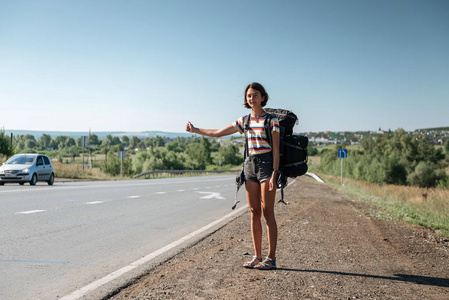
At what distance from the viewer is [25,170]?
794 inches

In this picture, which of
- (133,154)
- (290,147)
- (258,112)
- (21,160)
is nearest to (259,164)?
(290,147)

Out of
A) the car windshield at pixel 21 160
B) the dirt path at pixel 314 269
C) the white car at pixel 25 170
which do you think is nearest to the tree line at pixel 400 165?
the white car at pixel 25 170

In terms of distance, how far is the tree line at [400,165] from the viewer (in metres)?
86.2

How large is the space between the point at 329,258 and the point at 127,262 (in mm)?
2840

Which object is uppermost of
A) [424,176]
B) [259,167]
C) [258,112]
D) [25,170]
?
[258,112]

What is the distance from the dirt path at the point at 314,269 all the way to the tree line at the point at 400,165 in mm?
75698

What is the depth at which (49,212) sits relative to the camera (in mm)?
10070

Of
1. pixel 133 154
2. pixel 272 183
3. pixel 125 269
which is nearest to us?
pixel 272 183

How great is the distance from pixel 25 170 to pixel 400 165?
84176mm

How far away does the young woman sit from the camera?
466 centimetres

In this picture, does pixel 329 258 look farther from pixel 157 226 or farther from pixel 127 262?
pixel 157 226

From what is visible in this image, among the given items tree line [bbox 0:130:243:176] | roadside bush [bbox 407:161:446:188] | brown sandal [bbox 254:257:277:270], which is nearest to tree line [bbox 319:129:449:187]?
roadside bush [bbox 407:161:446:188]

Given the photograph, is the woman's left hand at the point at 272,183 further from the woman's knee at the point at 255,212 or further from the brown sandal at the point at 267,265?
the brown sandal at the point at 267,265

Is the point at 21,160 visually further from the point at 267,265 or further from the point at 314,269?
the point at 314,269
